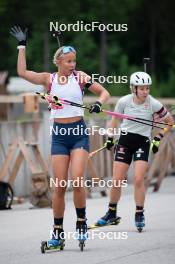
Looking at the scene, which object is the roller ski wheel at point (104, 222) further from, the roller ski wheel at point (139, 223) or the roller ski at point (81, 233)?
the roller ski at point (81, 233)

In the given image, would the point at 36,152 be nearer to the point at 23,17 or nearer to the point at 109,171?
the point at 109,171

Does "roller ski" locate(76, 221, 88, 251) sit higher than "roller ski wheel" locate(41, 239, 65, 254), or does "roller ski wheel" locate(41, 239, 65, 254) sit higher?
"roller ski" locate(76, 221, 88, 251)

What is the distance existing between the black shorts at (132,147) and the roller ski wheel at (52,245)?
2.56 meters

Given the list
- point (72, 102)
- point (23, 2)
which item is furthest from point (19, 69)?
point (23, 2)

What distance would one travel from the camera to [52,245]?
1344 centimetres

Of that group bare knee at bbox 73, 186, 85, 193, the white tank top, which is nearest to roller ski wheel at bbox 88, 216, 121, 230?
bare knee at bbox 73, 186, 85, 193

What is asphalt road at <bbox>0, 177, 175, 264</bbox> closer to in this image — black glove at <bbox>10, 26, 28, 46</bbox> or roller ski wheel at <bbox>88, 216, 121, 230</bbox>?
roller ski wheel at <bbox>88, 216, 121, 230</bbox>

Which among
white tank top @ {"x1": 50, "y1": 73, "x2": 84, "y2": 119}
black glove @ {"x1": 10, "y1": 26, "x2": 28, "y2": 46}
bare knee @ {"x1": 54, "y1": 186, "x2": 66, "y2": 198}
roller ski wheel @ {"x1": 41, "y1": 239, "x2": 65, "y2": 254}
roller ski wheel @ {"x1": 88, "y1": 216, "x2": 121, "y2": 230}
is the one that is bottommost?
roller ski wheel @ {"x1": 41, "y1": 239, "x2": 65, "y2": 254}

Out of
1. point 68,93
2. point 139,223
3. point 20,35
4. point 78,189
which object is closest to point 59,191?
point 78,189

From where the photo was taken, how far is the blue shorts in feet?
44.3

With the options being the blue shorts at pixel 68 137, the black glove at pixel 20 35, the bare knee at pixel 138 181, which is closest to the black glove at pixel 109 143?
the bare knee at pixel 138 181

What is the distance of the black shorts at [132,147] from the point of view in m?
15.9

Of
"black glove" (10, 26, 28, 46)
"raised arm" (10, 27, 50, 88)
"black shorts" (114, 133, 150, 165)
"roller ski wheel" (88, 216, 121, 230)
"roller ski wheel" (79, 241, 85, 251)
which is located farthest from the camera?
"black shorts" (114, 133, 150, 165)

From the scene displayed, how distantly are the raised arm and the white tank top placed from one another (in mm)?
86
